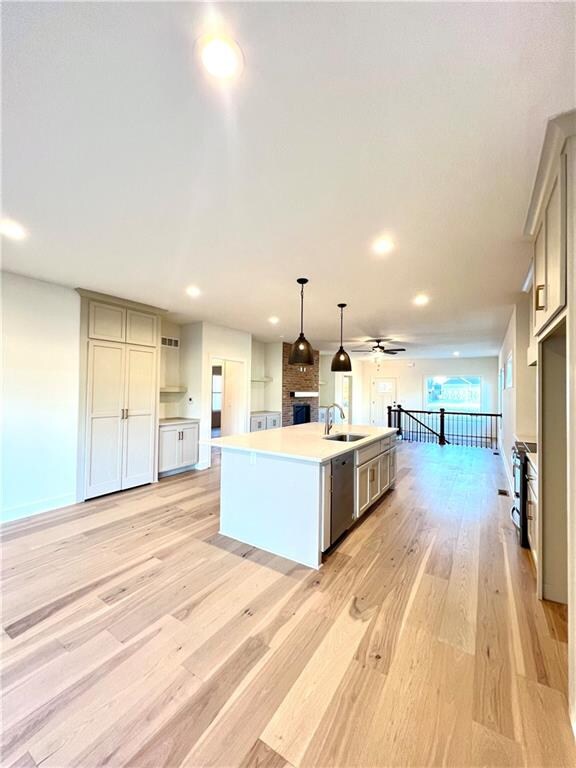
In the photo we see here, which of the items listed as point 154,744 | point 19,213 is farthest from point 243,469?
point 19,213

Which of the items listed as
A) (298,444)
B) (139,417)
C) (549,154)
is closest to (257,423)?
(139,417)

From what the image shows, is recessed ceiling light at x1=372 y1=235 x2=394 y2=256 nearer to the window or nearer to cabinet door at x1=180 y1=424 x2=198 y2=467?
cabinet door at x1=180 y1=424 x2=198 y2=467

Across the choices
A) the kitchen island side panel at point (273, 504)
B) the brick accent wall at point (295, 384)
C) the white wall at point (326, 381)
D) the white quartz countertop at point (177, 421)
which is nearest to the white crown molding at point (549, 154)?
the kitchen island side panel at point (273, 504)

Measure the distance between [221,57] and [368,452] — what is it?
3319 mm

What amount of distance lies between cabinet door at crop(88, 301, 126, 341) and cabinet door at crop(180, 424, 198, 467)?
1.82 meters

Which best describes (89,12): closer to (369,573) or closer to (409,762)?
(409,762)

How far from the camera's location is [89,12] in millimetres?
995

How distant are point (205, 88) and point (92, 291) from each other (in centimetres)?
339

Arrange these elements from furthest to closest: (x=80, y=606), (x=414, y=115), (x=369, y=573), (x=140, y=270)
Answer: (x=140, y=270)
(x=369, y=573)
(x=80, y=606)
(x=414, y=115)

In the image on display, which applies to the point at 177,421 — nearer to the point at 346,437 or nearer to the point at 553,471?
the point at 346,437

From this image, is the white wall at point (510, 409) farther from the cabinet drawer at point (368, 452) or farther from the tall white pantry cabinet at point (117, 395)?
the tall white pantry cabinet at point (117, 395)

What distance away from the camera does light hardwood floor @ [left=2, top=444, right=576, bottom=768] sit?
1268mm

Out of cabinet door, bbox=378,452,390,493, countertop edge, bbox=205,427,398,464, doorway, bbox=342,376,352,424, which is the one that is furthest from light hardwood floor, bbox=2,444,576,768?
doorway, bbox=342,376,352,424

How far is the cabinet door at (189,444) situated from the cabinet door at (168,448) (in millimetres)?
100
